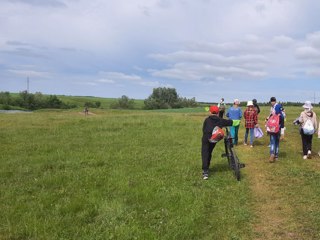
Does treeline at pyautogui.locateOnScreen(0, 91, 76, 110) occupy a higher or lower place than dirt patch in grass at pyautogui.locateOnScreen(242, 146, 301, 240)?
higher

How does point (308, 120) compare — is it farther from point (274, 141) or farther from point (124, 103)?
point (124, 103)

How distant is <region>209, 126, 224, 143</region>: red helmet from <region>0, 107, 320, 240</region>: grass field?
1233mm

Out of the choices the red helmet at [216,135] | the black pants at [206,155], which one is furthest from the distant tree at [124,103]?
the red helmet at [216,135]

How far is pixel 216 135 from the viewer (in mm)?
13664

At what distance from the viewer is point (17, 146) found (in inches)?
886

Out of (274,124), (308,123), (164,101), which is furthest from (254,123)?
(164,101)

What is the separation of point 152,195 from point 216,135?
128 inches

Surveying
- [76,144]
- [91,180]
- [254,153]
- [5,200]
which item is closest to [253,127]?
[254,153]

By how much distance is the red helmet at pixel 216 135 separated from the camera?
13.7 meters

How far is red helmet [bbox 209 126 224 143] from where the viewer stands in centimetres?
1366

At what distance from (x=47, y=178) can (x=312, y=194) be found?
775 cm

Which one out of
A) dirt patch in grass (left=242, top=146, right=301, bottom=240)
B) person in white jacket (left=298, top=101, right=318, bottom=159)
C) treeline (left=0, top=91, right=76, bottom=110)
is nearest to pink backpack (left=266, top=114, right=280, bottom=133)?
person in white jacket (left=298, top=101, right=318, bottom=159)

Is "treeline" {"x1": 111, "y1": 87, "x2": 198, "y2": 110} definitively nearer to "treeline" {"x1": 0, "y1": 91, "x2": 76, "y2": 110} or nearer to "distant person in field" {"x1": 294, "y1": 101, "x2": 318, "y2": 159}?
"treeline" {"x1": 0, "y1": 91, "x2": 76, "y2": 110}

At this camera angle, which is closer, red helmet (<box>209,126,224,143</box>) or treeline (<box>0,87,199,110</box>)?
red helmet (<box>209,126,224,143</box>)
